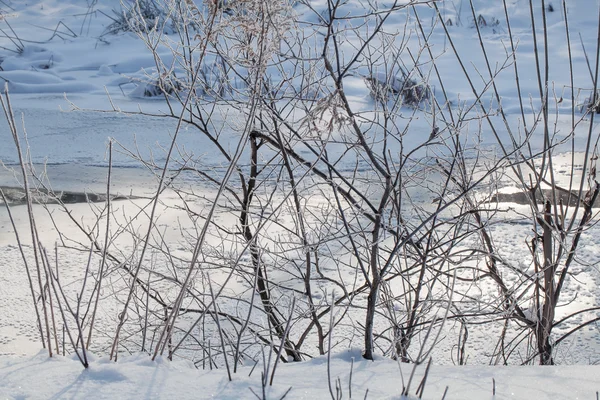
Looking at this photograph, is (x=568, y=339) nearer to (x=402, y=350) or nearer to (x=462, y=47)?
(x=402, y=350)

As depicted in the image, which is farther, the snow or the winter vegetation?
the winter vegetation

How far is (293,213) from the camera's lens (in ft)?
10.4

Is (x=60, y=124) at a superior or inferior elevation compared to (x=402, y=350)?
superior

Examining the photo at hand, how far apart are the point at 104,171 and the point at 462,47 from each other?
5.43 metres

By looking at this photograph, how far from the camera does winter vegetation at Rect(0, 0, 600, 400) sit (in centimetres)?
153

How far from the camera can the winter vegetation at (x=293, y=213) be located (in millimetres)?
1527

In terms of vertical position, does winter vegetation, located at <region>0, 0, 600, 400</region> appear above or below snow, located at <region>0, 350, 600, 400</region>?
above

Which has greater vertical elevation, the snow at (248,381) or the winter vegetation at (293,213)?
the winter vegetation at (293,213)

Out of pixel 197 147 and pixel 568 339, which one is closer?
pixel 568 339

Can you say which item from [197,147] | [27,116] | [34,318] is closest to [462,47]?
[197,147]

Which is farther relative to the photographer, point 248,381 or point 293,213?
point 293,213

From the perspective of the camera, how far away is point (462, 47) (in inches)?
352

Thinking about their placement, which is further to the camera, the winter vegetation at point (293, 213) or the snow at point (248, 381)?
the winter vegetation at point (293, 213)

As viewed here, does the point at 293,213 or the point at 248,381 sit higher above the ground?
the point at 293,213
